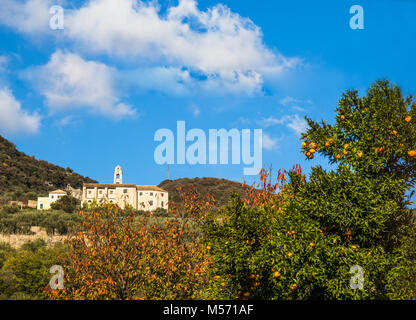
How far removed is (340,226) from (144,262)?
8389 millimetres

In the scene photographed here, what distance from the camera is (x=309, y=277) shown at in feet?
27.9

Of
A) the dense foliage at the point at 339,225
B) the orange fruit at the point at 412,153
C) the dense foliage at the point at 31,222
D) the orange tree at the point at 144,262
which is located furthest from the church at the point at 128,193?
the orange fruit at the point at 412,153

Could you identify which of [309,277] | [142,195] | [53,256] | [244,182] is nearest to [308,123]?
[244,182]

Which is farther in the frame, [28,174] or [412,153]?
[28,174]

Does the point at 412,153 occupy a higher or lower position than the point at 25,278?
higher

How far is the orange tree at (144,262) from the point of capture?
13.9m

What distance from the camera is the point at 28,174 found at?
9725cm

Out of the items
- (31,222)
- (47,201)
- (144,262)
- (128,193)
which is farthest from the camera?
(128,193)

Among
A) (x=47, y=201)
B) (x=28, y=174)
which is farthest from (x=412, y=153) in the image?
(x=28, y=174)

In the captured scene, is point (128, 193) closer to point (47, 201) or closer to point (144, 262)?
point (47, 201)

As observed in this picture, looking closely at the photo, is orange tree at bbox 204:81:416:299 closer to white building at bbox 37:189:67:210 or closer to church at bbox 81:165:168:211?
white building at bbox 37:189:67:210

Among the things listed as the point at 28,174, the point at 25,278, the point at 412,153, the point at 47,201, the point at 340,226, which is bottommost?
the point at 25,278

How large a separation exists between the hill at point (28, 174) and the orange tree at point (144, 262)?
7535cm
